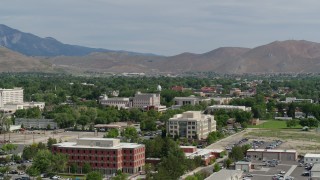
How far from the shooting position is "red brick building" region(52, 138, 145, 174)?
36.5m

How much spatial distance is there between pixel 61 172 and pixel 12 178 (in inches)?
132

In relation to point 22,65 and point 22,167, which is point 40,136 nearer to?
point 22,167

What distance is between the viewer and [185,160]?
35.8m

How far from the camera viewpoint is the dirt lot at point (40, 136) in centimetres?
5035

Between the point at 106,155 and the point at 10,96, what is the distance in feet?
151

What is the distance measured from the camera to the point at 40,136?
53844 millimetres

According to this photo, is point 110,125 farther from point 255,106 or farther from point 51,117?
point 255,106

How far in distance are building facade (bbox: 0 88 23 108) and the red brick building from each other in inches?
1586

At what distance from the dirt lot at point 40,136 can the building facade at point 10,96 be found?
2059cm

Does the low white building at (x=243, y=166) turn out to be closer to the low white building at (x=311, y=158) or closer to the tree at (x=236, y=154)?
the tree at (x=236, y=154)

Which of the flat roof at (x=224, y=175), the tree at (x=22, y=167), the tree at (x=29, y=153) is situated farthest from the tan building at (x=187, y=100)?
the flat roof at (x=224, y=175)

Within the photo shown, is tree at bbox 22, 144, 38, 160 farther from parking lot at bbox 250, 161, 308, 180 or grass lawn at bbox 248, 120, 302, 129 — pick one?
grass lawn at bbox 248, 120, 302, 129

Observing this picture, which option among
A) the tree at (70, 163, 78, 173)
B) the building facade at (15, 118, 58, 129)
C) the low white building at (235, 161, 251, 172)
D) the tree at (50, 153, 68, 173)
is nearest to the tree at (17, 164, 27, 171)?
the tree at (50, 153, 68, 173)

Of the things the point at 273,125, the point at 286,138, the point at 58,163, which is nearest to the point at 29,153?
the point at 58,163
